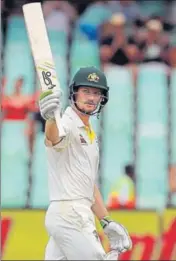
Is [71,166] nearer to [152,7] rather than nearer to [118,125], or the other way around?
[118,125]

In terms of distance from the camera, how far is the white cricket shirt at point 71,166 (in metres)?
5.29

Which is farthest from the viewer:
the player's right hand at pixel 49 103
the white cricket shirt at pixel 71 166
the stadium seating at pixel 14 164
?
the stadium seating at pixel 14 164

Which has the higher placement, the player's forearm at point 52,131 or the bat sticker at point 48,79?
the bat sticker at point 48,79

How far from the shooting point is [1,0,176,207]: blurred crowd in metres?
13.1

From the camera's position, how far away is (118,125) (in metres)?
13.5

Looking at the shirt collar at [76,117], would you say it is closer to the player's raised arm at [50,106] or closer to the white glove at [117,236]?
the player's raised arm at [50,106]

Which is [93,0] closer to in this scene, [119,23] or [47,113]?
[119,23]

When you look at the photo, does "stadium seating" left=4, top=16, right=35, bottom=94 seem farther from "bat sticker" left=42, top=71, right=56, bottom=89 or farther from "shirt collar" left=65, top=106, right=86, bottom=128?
"bat sticker" left=42, top=71, right=56, bottom=89

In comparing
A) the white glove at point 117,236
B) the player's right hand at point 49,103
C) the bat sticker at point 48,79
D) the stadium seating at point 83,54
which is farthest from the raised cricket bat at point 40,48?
the stadium seating at point 83,54

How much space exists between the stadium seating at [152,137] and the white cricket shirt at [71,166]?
6.78m

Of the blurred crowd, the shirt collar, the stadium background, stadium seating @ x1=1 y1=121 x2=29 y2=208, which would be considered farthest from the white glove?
the blurred crowd

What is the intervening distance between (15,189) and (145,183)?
5.33 ft

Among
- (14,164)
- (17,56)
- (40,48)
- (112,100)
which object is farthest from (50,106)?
(17,56)

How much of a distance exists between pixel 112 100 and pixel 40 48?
860 centimetres
